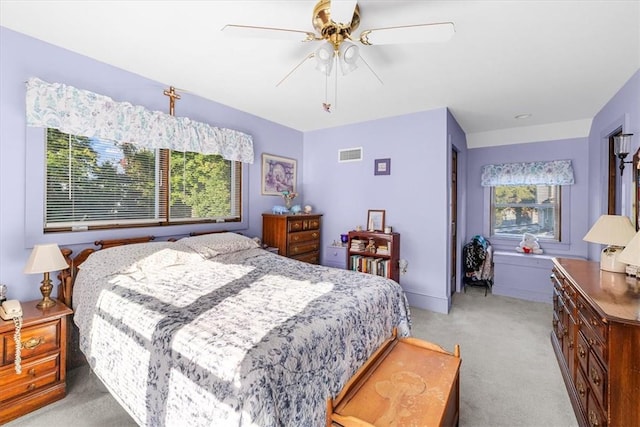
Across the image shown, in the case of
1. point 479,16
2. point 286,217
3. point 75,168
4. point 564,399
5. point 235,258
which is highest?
point 479,16

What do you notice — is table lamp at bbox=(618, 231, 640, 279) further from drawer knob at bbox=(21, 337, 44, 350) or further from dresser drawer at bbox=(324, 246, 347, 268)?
drawer knob at bbox=(21, 337, 44, 350)

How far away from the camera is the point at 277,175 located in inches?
177

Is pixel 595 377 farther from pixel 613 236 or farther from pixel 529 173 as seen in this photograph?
pixel 529 173

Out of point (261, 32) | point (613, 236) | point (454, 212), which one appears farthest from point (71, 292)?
point (454, 212)

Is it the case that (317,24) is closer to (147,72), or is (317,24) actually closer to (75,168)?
(147,72)

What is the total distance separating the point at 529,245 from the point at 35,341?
601 cm

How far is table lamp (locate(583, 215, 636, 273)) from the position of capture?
217 centimetres

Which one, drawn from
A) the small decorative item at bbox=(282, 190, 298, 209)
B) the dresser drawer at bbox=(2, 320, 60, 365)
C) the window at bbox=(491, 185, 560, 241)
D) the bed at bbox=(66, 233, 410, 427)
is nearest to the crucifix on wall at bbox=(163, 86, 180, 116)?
the bed at bbox=(66, 233, 410, 427)

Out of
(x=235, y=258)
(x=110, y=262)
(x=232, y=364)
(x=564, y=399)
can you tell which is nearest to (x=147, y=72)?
(x=110, y=262)

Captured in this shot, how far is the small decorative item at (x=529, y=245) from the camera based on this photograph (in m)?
4.56

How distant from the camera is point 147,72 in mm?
2771

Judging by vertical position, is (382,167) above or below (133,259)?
above

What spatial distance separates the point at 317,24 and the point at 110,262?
238 cm

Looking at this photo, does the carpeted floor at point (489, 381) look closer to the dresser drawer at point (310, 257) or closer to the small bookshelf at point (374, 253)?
the small bookshelf at point (374, 253)
